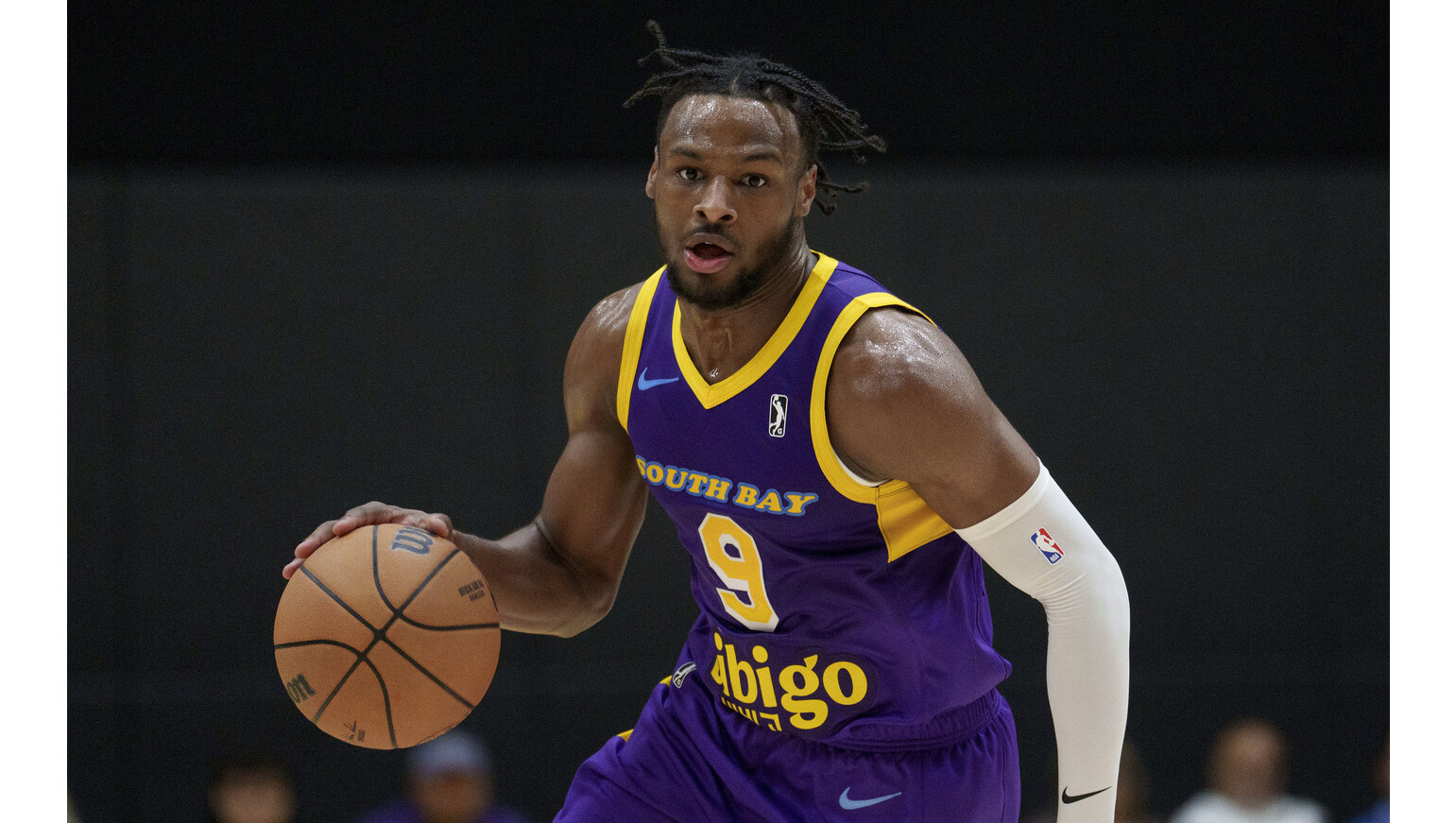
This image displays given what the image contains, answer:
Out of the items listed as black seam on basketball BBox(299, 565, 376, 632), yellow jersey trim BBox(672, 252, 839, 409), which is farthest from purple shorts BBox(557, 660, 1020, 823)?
yellow jersey trim BBox(672, 252, 839, 409)

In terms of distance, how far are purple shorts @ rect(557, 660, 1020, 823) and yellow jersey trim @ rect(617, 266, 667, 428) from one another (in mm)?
569

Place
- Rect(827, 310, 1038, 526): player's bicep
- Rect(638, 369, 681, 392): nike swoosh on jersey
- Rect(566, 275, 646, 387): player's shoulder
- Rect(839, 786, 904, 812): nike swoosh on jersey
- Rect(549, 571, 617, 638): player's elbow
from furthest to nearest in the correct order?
Rect(549, 571, 617, 638): player's elbow, Rect(566, 275, 646, 387): player's shoulder, Rect(638, 369, 681, 392): nike swoosh on jersey, Rect(839, 786, 904, 812): nike swoosh on jersey, Rect(827, 310, 1038, 526): player's bicep

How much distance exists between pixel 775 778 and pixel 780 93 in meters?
1.19

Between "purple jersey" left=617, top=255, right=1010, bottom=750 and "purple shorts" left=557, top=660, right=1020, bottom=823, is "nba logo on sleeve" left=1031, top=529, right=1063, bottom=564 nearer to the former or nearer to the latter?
"purple jersey" left=617, top=255, right=1010, bottom=750

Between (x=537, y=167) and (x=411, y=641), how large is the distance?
337cm

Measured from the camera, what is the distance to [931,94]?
17.9ft

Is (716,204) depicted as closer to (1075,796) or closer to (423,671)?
(423,671)

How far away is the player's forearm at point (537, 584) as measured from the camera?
2.61 m

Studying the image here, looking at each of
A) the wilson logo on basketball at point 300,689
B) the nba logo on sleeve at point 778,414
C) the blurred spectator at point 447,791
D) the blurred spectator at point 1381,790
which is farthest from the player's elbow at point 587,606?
the blurred spectator at point 1381,790

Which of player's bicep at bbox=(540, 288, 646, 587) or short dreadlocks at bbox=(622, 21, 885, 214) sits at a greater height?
short dreadlocks at bbox=(622, 21, 885, 214)

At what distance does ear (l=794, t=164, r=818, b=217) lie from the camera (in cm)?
236

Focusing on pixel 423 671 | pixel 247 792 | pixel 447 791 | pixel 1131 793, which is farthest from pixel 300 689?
pixel 1131 793

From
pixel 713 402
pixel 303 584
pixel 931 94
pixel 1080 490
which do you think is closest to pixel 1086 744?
pixel 713 402

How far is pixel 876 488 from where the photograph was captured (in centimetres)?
222
